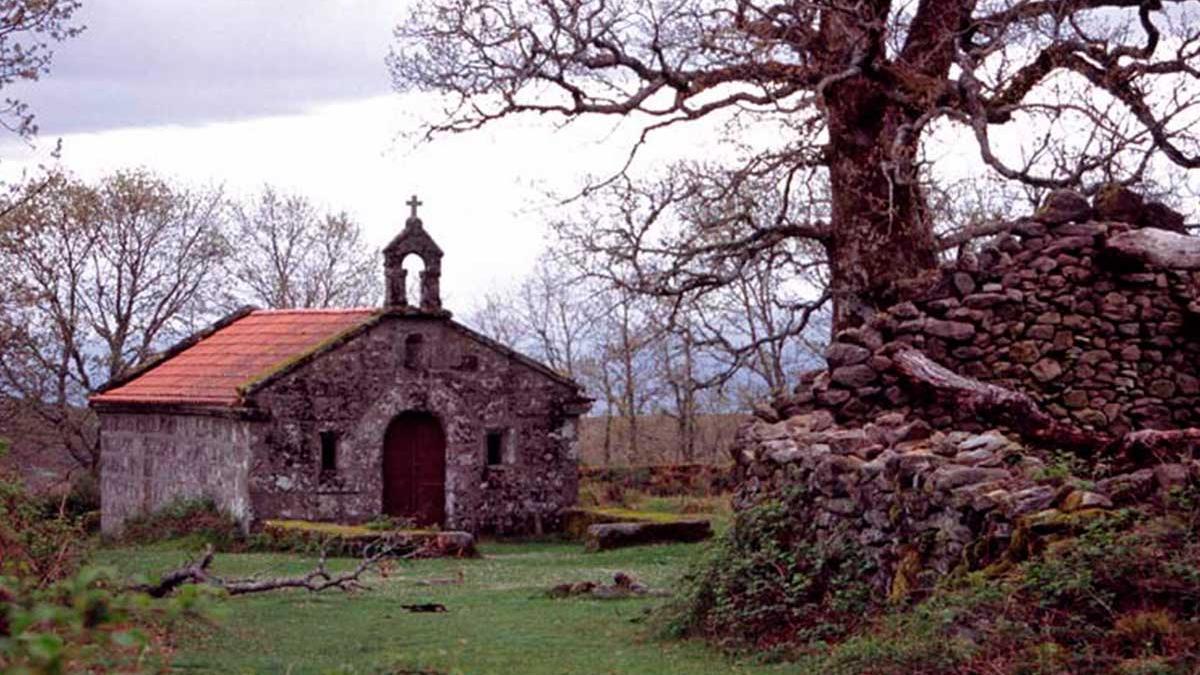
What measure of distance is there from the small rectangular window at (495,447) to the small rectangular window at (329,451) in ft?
10.7

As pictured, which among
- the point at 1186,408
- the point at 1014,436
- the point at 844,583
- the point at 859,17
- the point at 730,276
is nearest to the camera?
the point at 844,583

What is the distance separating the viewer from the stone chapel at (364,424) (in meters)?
30.8

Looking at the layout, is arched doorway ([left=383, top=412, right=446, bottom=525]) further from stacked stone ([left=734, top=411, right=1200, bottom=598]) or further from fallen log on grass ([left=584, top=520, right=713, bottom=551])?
stacked stone ([left=734, top=411, right=1200, bottom=598])

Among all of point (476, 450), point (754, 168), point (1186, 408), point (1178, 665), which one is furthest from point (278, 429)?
point (1178, 665)

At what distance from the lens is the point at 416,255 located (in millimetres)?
33438

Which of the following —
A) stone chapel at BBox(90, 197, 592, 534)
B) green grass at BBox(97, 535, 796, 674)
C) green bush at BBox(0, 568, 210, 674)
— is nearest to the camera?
green bush at BBox(0, 568, 210, 674)

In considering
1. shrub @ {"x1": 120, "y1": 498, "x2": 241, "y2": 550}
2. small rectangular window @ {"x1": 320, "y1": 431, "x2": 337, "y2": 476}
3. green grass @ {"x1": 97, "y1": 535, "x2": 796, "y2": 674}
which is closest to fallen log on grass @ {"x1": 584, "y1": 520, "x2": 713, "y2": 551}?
green grass @ {"x1": 97, "y1": 535, "x2": 796, "y2": 674}

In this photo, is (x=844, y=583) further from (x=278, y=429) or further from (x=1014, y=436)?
(x=278, y=429)

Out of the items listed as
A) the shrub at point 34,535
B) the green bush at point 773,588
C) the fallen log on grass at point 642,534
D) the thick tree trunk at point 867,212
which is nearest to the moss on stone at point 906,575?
the green bush at point 773,588

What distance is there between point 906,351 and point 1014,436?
125 centimetres

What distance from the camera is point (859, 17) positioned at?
21.4 metres

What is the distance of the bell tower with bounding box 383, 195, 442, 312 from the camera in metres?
32.8

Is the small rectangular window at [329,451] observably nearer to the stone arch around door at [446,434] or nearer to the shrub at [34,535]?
the stone arch around door at [446,434]

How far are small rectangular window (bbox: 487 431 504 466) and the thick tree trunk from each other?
11.4 m
